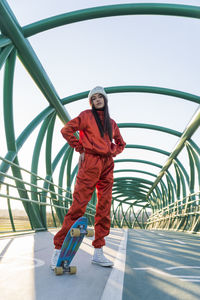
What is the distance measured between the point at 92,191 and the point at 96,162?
273 mm

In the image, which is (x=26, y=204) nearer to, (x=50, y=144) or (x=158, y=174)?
(x=50, y=144)

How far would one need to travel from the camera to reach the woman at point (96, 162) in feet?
7.95

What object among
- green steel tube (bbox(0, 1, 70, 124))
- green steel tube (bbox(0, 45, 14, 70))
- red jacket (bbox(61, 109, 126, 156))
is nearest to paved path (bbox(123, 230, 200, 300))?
red jacket (bbox(61, 109, 126, 156))

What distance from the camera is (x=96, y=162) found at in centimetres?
249

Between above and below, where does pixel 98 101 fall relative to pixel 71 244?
above

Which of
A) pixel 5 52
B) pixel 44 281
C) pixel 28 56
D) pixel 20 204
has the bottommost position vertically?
pixel 44 281

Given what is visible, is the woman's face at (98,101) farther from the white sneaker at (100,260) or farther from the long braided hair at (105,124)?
the white sneaker at (100,260)

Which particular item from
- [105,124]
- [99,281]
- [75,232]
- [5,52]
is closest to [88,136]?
[105,124]

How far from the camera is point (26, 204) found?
18.8 ft

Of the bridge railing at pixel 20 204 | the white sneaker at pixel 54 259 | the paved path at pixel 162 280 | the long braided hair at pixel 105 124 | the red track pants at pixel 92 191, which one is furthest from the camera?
the bridge railing at pixel 20 204

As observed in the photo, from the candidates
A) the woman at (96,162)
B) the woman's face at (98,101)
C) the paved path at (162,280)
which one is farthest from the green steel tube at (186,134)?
the paved path at (162,280)

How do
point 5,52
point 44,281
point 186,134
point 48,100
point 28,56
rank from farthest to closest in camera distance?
point 186,134 → point 48,100 → point 28,56 → point 5,52 → point 44,281

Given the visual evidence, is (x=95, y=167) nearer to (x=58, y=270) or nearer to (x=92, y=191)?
(x=92, y=191)

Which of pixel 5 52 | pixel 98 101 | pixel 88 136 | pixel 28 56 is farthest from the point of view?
pixel 28 56
